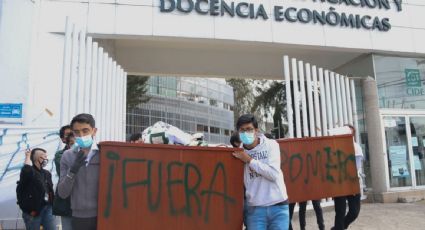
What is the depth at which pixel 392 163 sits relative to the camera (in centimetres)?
1120

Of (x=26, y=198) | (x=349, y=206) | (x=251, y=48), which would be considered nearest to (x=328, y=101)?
(x=251, y=48)

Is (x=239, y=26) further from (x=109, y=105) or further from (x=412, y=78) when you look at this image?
(x=412, y=78)

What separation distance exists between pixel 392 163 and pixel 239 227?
884cm

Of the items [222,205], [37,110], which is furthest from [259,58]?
[222,205]

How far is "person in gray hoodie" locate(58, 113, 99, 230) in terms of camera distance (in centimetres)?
315

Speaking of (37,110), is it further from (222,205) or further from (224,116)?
(224,116)

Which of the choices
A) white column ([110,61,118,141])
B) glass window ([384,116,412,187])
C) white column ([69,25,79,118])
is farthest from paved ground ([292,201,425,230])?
white column ([69,25,79,118])

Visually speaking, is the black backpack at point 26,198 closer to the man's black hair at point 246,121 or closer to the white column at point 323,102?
the man's black hair at point 246,121

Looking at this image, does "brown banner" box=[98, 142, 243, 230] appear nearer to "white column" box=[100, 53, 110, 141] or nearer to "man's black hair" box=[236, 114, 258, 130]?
"man's black hair" box=[236, 114, 258, 130]

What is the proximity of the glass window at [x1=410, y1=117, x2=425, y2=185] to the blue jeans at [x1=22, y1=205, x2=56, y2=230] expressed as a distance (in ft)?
31.8

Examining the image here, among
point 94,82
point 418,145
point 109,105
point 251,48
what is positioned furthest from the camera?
point 251,48

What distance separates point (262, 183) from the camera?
3.63m

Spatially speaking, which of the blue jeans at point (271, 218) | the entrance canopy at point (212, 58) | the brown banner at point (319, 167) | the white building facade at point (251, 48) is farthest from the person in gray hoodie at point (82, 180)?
the entrance canopy at point (212, 58)

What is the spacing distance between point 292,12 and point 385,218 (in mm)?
5292
